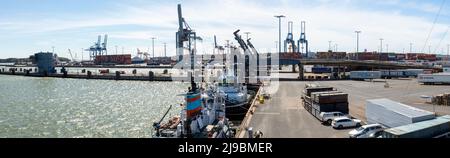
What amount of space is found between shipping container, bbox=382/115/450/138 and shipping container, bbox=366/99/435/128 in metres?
0.88

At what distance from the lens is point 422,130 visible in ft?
43.7

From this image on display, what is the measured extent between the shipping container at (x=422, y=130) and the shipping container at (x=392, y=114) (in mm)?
875

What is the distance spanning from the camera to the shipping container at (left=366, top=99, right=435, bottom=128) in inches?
618

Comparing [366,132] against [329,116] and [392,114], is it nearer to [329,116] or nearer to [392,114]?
[392,114]

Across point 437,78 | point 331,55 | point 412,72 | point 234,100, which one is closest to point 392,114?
point 234,100

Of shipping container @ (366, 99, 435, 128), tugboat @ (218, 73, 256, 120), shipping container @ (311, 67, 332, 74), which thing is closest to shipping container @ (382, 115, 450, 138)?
shipping container @ (366, 99, 435, 128)

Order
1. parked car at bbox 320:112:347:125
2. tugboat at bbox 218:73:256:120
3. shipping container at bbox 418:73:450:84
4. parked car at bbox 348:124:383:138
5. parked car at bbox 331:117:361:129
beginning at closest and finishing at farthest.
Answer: parked car at bbox 348:124:383:138, parked car at bbox 331:117:361:129, parked car at bbox 320:112:347:125, tugboat at bbox 218:73:256:120, shipping container at bbox 418:73:450:84

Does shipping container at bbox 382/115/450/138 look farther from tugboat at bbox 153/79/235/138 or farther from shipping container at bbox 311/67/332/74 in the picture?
shipping container at bbox 311/67/332/74

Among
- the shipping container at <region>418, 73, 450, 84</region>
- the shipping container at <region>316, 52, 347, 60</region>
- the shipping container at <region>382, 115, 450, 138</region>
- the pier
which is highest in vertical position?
the shipping container at <region>316, 52, 347, 60</region>

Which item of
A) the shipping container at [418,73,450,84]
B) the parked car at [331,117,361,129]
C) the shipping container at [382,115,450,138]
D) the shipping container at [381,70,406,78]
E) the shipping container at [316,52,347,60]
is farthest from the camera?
the shipping container at [316,52,347,60]

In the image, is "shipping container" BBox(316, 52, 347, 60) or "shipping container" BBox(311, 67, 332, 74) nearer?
"shipping container" BBox(311, 67, 332, 74)

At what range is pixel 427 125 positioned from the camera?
1395 cm

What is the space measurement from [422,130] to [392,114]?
11.2 ft
